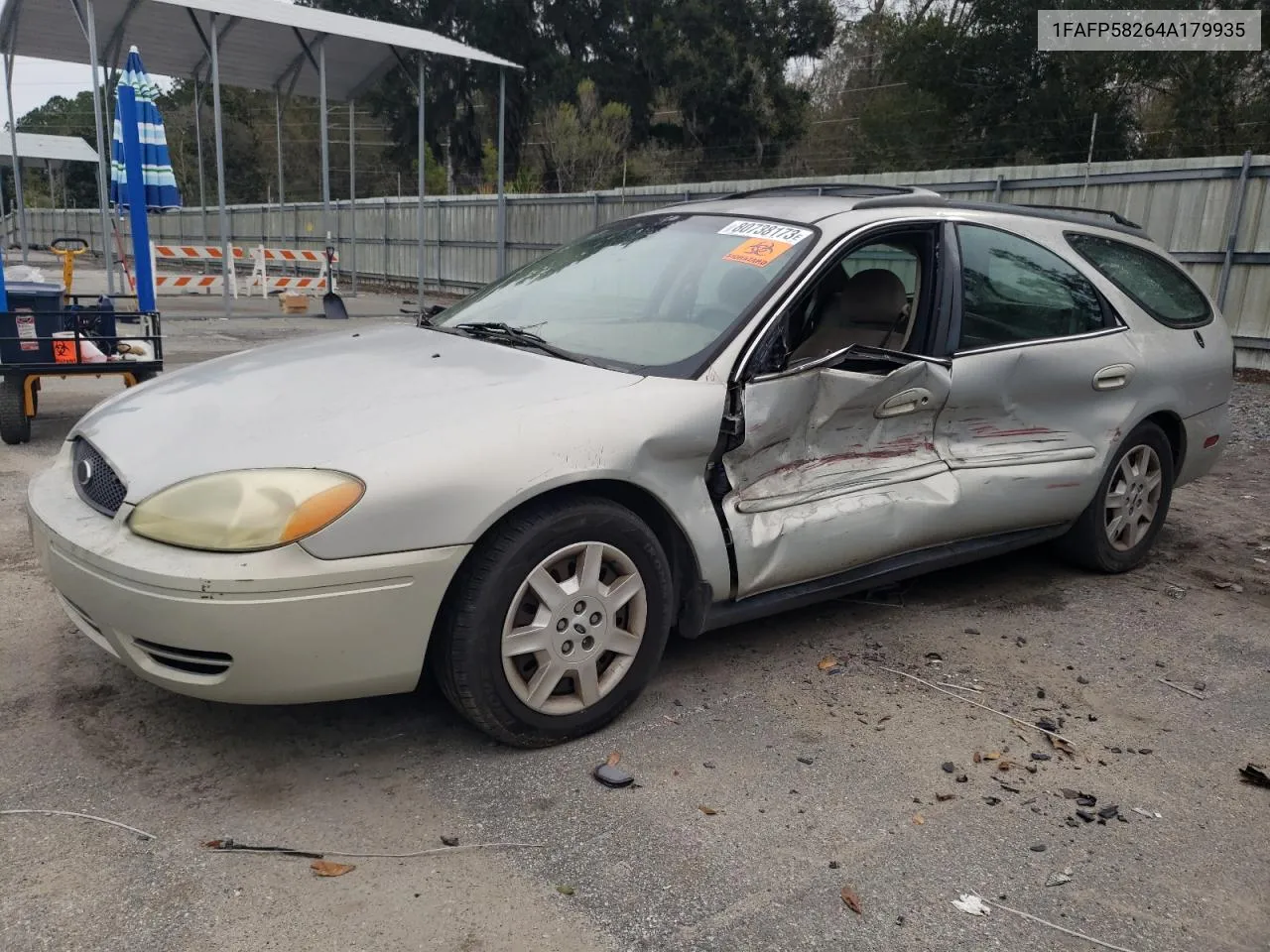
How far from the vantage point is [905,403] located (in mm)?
3662

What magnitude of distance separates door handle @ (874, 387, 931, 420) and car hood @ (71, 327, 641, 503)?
1.04 metres

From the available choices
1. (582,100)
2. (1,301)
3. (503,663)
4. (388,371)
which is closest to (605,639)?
(503,663)

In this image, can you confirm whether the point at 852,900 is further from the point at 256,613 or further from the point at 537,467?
the point at 256,613

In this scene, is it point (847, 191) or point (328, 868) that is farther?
point (847, 191)

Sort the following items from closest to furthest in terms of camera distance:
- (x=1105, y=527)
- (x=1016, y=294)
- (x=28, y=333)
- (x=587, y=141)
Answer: (x=1016, y=294)
(x=1105, y=527)
(x=28, y=333)
(x=587, y=141)

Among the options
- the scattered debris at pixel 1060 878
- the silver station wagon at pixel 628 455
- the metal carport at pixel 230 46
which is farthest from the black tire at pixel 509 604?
the metal carport at pixel 230 46

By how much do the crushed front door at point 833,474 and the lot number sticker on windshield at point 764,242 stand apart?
458 mm

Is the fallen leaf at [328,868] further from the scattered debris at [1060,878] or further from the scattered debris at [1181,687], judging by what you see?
the scattered debris at [1181,687]

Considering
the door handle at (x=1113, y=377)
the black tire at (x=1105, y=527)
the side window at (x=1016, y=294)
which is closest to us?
the side window at (x=1016, y=294)

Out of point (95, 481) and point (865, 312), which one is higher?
point (865, 312)

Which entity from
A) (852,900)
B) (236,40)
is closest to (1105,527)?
(852,900)

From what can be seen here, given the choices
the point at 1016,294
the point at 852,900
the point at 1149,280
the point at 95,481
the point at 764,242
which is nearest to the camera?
the point at 852,900

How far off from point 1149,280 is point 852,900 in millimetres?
3550

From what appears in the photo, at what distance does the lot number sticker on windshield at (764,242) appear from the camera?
351 centimetres
